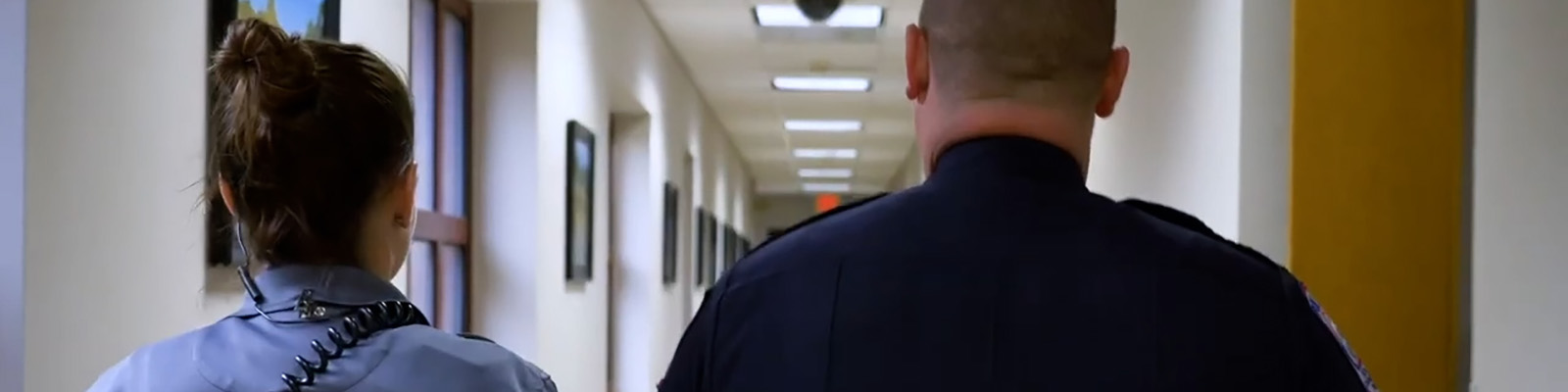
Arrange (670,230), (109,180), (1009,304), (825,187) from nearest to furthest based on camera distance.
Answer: (1009,304) < (109,180) < (670,230) < (825,187)

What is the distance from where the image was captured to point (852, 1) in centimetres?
614

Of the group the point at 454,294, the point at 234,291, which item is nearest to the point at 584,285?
the point at 454,294

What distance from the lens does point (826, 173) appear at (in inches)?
701

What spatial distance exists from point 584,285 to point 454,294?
1262 millimetres

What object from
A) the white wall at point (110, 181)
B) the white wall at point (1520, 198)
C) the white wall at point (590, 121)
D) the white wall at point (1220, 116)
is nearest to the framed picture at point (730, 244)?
the white wall at point (590, 121)

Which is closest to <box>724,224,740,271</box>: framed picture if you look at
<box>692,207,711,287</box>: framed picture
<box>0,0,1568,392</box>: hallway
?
<box>692,207,711,287</box>: framed picture

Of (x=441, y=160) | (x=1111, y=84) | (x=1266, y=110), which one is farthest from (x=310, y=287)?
(x=441, y=160)

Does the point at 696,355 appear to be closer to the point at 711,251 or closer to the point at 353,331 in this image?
the point at 353,331

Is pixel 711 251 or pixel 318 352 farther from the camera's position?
pixel 711 251

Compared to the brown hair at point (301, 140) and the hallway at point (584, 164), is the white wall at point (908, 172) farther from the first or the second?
the brown hair at point (301, 140)

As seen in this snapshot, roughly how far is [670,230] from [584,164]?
3.09 meters

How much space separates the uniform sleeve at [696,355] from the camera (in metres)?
1.10

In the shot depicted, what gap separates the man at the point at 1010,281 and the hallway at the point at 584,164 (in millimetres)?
1049

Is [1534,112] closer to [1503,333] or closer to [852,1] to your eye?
[1503,333]
